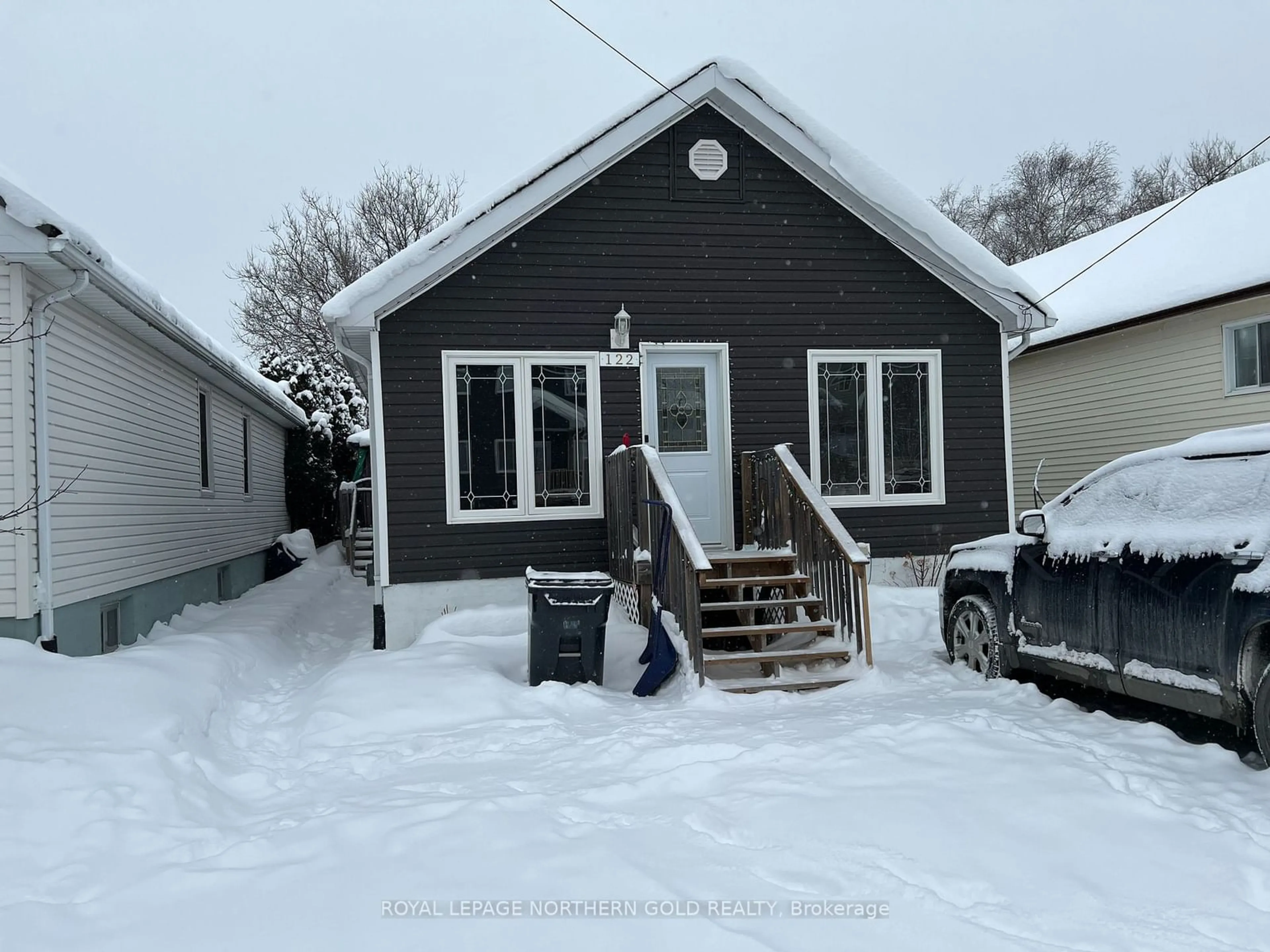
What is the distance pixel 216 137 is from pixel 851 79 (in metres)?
40.6

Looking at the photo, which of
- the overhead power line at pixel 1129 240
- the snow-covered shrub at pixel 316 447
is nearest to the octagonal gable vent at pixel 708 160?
the overhead power line at pixel 1129 240

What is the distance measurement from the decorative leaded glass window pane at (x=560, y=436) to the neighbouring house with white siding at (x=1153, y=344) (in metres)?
7.54

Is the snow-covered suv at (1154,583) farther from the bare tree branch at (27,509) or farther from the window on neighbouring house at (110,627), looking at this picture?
the window on neighbouring house at (110,627)

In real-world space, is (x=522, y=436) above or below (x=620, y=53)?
A: below

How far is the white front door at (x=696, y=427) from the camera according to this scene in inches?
409

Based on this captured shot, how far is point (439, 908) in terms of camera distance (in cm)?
350

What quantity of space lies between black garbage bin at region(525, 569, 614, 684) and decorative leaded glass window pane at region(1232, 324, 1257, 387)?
9.98m

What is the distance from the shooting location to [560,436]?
33.1 ft

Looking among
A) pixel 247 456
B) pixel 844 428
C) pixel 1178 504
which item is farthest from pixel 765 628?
pixel 247 456

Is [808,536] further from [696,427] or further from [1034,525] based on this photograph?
[696,427]

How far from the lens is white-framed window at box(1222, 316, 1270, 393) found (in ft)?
41.3

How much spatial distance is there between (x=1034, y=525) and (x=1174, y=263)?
10.0m

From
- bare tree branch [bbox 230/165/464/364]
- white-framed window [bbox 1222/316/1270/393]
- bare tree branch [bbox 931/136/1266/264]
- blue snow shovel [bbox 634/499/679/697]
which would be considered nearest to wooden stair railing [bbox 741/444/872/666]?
blue snow shovel [bbox 634/499/679/697]

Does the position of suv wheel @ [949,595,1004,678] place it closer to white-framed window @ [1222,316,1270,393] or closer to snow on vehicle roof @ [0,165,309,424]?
snow on vehicle roof @ [0,165,309,424]
